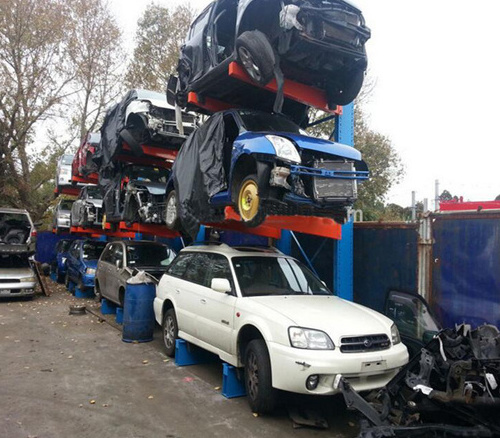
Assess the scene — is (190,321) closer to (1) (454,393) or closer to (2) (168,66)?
(1) (454,393)

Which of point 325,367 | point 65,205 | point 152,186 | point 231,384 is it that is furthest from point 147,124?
point 65,205

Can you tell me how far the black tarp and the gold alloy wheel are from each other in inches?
21.1

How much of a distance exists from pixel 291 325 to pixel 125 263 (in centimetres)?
573

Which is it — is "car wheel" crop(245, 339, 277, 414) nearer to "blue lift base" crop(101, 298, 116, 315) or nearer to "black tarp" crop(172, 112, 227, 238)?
"black tarp" crop(172, 112, 227, 238)

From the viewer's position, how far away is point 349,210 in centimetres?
561

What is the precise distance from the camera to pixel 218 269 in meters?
5.64

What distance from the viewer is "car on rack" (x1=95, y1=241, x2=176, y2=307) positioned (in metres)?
8.95

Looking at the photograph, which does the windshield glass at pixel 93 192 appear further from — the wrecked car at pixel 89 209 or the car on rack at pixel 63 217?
the car on rack at pixel 63 217

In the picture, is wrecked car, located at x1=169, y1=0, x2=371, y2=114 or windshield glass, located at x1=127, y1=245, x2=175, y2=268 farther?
windshield glass, located at x1=127, y1=245, x2=175, y2=268

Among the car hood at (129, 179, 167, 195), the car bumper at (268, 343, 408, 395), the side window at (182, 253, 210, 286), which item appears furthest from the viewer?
the car hood at (129, 179, 167, 195)

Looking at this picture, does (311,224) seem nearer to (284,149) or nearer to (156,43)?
(284,149)

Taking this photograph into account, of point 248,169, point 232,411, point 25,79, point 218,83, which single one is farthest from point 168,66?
point 232,411

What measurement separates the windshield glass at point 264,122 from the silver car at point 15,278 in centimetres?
843

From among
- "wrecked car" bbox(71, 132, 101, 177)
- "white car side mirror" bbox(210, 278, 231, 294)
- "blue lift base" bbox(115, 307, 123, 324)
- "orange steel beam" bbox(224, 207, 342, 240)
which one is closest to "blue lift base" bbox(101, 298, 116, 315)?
"blue lift base" bbox(115, 307, 123, 324)
